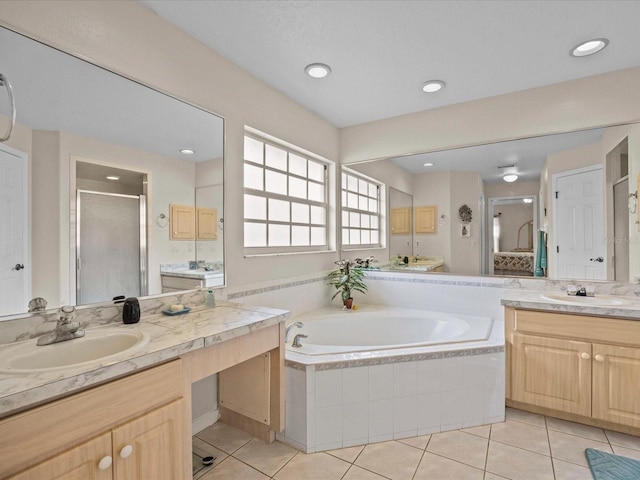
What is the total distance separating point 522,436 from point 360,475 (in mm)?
1099

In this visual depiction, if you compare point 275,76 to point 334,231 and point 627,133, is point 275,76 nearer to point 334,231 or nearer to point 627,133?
point 334,231

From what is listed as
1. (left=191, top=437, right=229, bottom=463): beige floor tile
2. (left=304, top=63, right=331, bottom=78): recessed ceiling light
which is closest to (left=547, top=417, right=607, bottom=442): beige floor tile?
(left=191, top=437, right=229, bottom=463): beige floor tile

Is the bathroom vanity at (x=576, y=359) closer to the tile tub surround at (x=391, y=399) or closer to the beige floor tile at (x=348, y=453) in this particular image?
the tile tub surround at (x=391, y=399)

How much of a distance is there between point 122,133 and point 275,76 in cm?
126

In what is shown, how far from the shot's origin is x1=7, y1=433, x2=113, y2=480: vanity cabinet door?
90 centimetres

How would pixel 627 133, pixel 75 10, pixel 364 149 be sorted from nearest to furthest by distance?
pixel 75 10 → pixel 627 133 → pixel 364 149

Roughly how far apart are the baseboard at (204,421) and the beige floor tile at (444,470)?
4.37 ft

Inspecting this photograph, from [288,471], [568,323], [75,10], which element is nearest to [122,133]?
[75,10]

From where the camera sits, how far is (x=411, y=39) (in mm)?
2027

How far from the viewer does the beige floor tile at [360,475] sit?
5.44ft

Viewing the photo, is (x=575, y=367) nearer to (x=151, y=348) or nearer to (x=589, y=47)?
(x=589, y=47)

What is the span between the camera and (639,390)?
6.24 ft

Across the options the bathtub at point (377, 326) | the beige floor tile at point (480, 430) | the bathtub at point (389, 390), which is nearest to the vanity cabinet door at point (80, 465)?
the bathtub at point (389, 390)

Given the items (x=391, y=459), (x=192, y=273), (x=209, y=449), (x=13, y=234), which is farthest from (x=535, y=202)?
(x=13, y=234)
